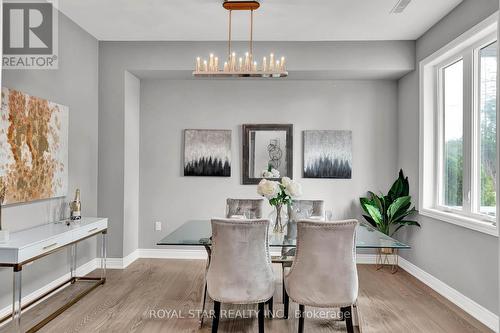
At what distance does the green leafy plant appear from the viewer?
439cm

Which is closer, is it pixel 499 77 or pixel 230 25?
pixel 499 77

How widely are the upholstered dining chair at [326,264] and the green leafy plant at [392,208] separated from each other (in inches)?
86.0

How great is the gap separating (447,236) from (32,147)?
13.2ft

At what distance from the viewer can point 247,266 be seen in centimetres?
248

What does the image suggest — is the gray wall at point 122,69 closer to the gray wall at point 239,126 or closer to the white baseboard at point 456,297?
the gray wall at point 239,126

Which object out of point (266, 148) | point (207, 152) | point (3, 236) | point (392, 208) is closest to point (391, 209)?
point (392, 208)

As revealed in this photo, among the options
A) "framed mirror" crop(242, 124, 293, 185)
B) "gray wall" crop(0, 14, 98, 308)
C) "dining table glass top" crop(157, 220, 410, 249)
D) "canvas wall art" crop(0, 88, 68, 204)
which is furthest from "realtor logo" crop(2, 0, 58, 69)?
"framed mirror" crop(242, 124, 293, 185)

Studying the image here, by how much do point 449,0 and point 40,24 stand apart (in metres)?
3.88

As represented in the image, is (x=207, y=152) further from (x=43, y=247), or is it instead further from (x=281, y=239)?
(x=43, y=247)

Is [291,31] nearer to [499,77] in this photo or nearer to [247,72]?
[247,72]

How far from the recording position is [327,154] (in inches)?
195

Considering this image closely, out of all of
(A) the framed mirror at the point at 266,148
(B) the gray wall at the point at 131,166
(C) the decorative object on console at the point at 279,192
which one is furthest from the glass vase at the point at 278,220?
(B) the gray wall at the point at 131,166

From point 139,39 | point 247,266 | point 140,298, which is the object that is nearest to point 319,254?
point 247,266

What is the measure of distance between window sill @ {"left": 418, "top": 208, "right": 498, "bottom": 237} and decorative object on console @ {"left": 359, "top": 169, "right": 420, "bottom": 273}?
0.23 meters
